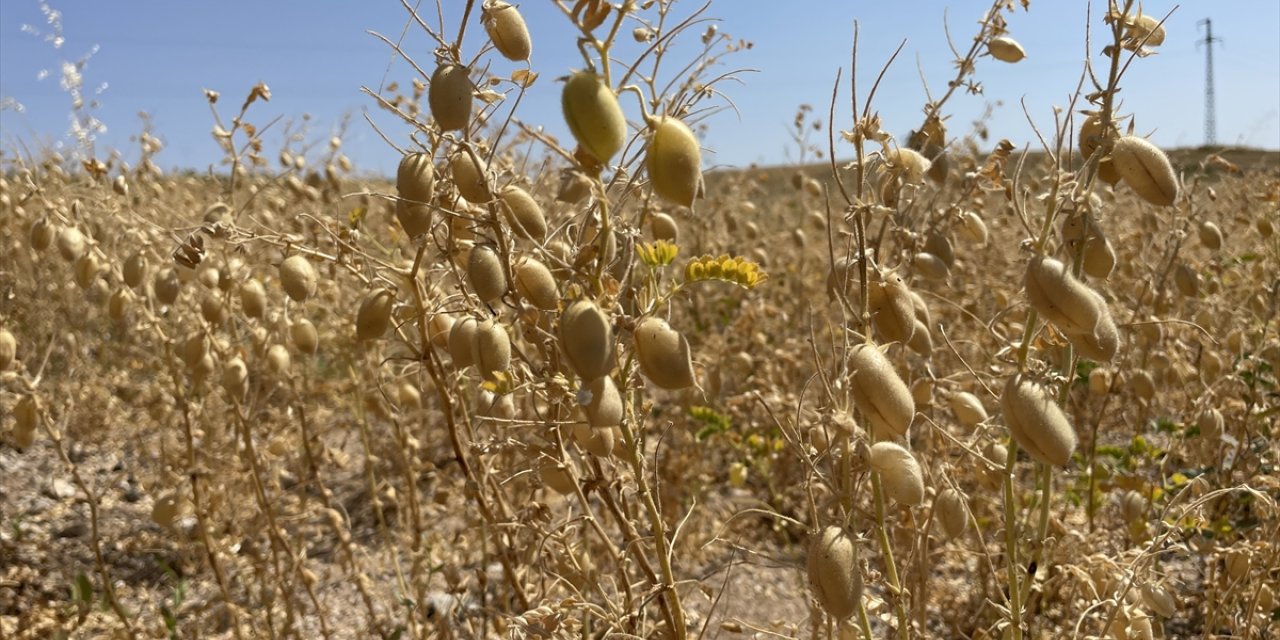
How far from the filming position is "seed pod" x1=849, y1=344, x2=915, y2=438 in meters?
0.89

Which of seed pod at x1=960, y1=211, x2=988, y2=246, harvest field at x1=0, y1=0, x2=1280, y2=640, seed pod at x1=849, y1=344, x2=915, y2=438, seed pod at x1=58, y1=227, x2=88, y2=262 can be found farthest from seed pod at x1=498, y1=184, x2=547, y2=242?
seed pod at x1=58, y1=227, x2=88, y2=262

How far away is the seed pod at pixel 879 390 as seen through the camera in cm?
89

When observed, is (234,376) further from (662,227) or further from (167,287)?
(662,227)

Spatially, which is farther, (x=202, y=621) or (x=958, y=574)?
(x=958, y=574)

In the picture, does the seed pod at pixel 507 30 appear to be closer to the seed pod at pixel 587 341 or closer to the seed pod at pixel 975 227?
the seed pod at pixel 587 341

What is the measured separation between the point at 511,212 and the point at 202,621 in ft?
7.08

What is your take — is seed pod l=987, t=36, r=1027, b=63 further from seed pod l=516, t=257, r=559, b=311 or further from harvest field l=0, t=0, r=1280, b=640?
seed pod l=516, t=257, r=559, b=311

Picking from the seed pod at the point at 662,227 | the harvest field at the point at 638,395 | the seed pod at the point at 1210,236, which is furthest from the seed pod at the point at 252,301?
the seed pod at the point at 1210,236

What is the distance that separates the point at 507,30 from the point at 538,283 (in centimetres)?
27

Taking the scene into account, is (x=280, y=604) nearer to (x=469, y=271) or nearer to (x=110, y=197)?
(x=110, y=197)

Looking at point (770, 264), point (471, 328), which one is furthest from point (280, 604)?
point (770, 264)

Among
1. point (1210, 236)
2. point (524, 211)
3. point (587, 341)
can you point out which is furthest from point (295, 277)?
point (1210, 236)

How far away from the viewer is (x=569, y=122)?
76cm

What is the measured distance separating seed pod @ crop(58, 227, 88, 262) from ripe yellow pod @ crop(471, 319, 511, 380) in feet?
4.42
